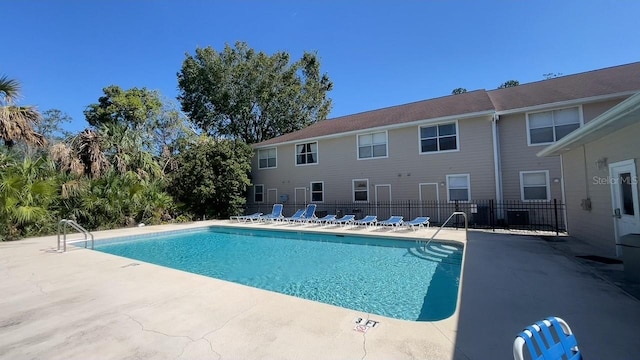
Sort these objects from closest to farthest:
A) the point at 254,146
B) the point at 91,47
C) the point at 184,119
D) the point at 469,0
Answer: the point at 469,0, the point at 91,47, the point at 254,146, the point at 184,119

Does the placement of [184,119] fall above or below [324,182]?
above

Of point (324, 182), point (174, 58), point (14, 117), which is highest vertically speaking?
point (174, 58)

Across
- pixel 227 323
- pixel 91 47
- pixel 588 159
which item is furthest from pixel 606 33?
pixel 91 47

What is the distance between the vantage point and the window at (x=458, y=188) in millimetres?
14445

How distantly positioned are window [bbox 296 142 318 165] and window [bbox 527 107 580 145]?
11.4 metres

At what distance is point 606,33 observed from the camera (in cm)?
1206

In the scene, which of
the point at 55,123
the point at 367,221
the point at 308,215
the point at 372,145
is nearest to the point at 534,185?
the point at 367,221

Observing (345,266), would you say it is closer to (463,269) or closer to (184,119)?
(463,269)

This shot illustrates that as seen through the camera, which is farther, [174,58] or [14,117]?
[174,58]

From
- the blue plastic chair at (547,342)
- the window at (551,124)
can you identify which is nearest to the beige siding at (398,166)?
the window at (551,124)

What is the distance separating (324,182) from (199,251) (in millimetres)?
9516

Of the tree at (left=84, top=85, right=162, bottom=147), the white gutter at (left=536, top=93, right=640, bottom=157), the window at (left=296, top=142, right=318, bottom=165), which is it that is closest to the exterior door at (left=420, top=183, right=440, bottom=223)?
the white gutter at (left=536, top=93, right=640, bottom=157)

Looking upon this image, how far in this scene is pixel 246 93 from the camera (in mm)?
29672

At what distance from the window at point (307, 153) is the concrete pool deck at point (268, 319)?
13.8 meters
